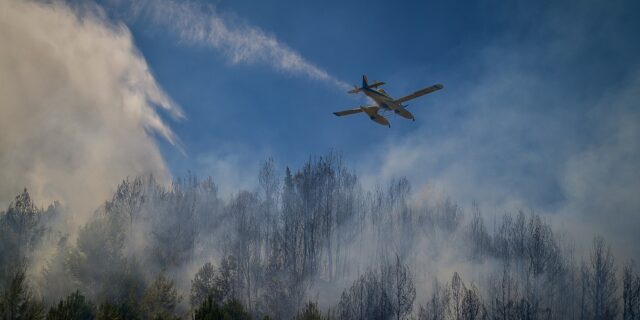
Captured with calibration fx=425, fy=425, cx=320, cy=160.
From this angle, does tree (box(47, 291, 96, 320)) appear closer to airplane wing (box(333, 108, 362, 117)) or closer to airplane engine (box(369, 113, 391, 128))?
airplane wing (box(333, 108, 362, 117))

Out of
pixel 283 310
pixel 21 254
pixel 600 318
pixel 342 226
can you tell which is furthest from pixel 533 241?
pixel 21 254

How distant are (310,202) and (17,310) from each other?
36131mm

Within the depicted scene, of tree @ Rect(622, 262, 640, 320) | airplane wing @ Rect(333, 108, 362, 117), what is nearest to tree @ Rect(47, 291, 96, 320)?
airplane wing @ Rect(333, 108, 362, 117)

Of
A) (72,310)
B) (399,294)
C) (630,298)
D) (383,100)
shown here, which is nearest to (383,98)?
(383,100)

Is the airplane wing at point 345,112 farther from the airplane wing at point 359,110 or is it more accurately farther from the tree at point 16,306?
the tree at point 16,306

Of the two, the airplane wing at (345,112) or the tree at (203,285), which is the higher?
the airplane wing at (345,112)

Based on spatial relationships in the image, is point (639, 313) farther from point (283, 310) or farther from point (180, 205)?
point (180, 205)

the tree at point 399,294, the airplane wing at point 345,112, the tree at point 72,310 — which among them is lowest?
the tree at point 72,310

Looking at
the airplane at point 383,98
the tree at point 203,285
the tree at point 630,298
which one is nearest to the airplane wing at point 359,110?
the airplane at point 383,98

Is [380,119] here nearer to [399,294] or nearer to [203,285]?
[399,294]

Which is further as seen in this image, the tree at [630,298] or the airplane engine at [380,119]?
the tree at [630,298]

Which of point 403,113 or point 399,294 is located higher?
point 403,113

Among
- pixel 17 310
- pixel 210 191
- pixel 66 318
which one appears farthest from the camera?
pixel 210 191

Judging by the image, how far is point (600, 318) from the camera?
4684cm
